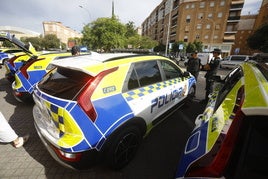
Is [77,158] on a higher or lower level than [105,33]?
lower

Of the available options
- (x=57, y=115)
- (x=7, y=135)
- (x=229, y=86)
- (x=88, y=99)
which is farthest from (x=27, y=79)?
(x=229, y=86)

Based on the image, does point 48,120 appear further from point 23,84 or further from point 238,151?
point 23,84

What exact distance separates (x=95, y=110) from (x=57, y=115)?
0.46 m

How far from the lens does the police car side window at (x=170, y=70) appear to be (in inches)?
120

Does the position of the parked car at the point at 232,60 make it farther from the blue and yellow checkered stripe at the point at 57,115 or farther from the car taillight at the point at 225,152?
the blue and yellow checkered stripe at the point at 57,115

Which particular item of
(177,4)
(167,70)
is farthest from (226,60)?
(177,4)

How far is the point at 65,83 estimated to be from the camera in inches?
75.2

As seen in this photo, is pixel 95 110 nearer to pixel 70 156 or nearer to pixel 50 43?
Answer: pixel 70 156

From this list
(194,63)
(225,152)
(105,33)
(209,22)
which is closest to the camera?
(225,152)

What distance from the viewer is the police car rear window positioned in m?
1.72

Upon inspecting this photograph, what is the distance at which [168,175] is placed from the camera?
215 centimetres

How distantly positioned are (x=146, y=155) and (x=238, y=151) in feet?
5.78

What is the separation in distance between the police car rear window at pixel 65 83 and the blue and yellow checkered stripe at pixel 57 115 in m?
0.15

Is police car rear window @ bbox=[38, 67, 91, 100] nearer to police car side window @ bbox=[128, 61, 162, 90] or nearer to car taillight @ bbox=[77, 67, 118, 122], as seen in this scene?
car taillight @ bbox=[77, 67, 118, 122]
